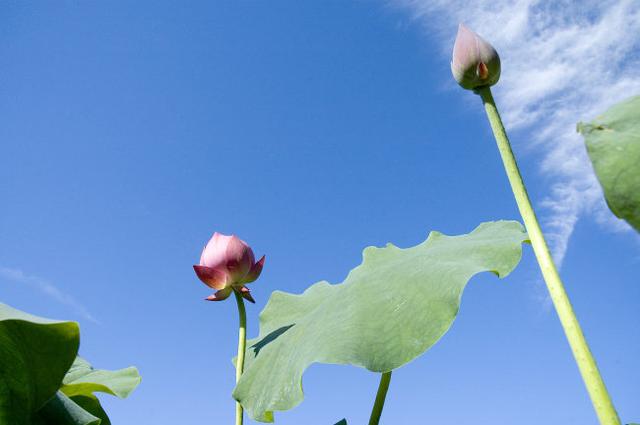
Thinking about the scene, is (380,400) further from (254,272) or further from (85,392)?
(85,392)

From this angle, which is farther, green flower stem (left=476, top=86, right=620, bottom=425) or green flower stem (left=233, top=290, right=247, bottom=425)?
green flower stem (left=233, top=290, right=247, bottom=425)

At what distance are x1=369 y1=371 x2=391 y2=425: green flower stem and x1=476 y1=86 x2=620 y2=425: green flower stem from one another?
1.68ft

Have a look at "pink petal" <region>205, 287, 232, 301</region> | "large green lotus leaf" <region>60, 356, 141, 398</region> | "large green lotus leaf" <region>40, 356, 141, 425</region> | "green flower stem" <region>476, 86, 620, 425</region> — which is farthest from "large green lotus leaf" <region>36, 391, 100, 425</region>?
"green flower stem" <region>476, 86, 620, 425</region>

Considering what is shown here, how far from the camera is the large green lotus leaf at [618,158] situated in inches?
19.2

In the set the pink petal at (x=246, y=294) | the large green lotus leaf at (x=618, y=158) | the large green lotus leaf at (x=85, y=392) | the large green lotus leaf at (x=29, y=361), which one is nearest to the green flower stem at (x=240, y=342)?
the pink petal at (x=246, y=294)

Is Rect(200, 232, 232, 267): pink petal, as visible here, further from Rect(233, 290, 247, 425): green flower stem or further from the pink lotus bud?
the pink lotus bud

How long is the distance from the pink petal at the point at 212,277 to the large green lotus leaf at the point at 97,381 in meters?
0.25

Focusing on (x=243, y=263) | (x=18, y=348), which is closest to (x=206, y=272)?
(x=243, y=263)

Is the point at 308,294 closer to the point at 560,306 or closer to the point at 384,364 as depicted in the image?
the point at 384,364

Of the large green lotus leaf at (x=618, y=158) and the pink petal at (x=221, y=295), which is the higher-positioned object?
the pink petal at (x=221, y=295)

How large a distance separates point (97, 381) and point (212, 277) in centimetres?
33

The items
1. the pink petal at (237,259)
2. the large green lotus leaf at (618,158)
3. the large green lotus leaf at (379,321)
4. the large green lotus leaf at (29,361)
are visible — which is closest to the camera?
the large green lotus leaf at (618,158)

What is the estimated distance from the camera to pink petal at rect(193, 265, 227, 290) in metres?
1.25

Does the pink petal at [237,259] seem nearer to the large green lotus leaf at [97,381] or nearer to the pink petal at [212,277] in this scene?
the pink petal at [212,277]
